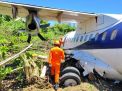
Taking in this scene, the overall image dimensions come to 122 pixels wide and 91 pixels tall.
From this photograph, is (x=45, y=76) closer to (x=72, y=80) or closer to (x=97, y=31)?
(x=72, y=80)

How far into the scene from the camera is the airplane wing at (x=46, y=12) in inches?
486

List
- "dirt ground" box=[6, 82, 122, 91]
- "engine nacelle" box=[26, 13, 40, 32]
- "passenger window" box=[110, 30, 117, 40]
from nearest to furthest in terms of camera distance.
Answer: "passenger window" box=[110, 30, 117, 40] < "dirt ground" box=[6, 82, 122, 91] < "engine nacelle" box=[26, 13, 40, 32]

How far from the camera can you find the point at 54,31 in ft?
119

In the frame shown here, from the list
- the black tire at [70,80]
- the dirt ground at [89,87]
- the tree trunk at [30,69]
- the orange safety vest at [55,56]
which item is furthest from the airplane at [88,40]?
the tree trunk at [30,69]

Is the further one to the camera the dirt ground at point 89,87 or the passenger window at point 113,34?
the dirt ground at point 89,87

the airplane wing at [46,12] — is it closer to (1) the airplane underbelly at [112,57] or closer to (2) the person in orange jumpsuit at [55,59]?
(2) the person in orange jumpsuit at [55,59]

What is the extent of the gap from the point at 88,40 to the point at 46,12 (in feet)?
7.41

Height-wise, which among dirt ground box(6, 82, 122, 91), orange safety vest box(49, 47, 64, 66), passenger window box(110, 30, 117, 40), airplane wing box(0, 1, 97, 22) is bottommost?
dirt ground box(6, 82, 122, 91)

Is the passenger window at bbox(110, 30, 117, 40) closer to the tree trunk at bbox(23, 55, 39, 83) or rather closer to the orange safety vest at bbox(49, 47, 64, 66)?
the orange safety vest at bbox(49, 47, 64, 66)

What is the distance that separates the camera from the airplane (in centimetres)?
1025

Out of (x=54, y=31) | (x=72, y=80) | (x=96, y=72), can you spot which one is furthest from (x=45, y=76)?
(x=54, y=31)

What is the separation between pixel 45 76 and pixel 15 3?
10.1ft

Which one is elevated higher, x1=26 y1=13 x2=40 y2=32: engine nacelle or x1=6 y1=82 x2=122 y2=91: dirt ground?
x1=26 y1=13 x2=40 y2=32: engine nacelle

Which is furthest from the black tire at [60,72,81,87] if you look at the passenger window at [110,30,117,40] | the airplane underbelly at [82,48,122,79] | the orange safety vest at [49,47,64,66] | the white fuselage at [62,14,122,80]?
the passenger window at [110,30,117,40]
